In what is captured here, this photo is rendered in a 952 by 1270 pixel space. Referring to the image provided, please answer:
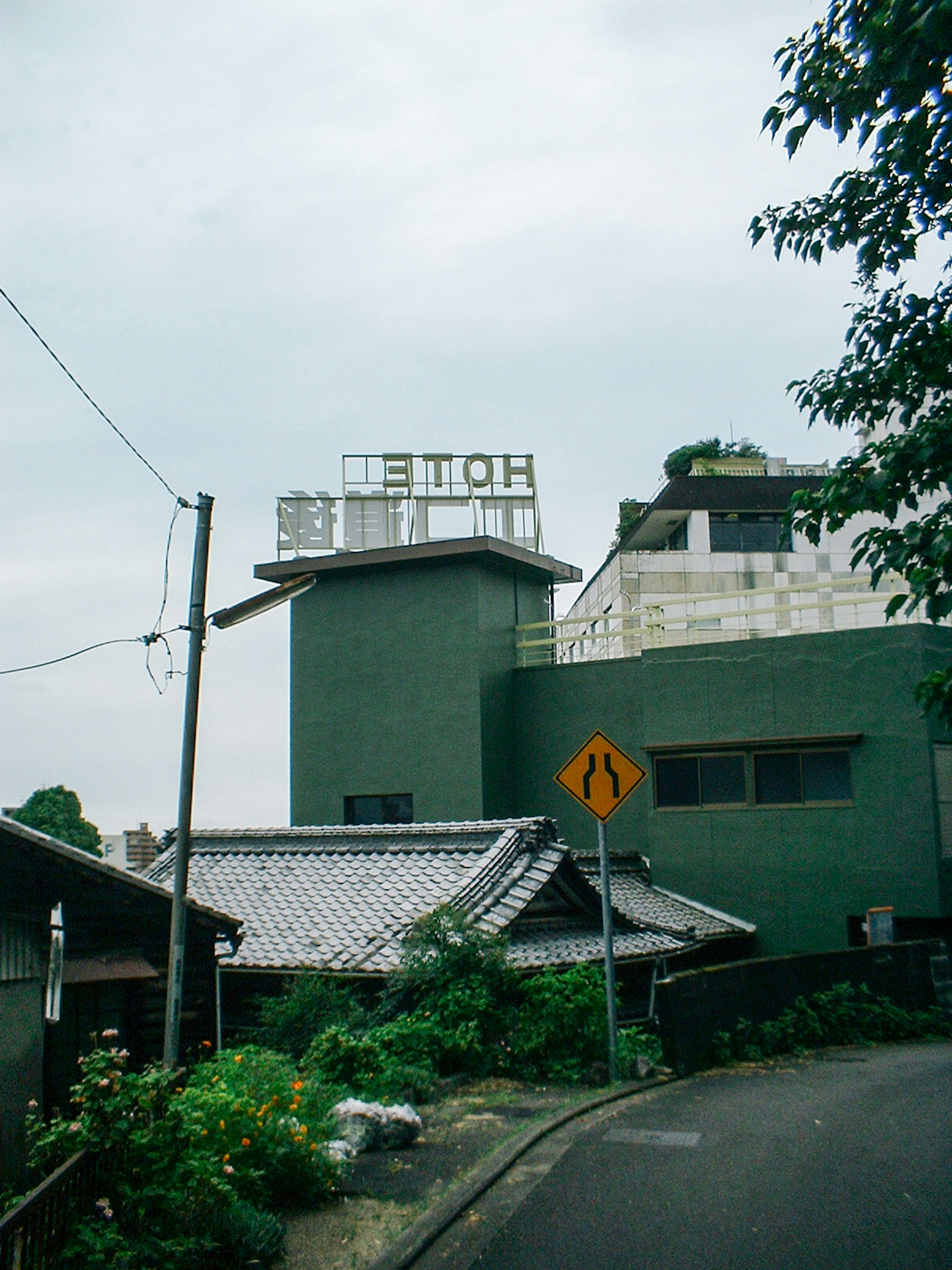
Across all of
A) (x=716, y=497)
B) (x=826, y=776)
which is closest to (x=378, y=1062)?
(x=826, y=776)

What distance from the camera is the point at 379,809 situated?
86.3 feet

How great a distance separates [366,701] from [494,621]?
3557mm

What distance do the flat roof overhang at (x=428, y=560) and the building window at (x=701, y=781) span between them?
20.3 feet

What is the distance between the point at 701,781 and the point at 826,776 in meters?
2.49

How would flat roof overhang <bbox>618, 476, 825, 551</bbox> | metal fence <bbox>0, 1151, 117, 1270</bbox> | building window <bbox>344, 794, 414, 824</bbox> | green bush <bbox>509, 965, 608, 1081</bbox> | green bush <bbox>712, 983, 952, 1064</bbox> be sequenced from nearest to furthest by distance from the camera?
1. metal fence <bbox>0, 1151, 117, 1270</bbox>
2. green bush <bbox>509, 965, 608, 1081</bbox>
3. green bush <bbox>712, 983, 952, 1064</bbox>
4. building window <bbox>344, 794, 414, 824</bbox>
5. flat roof overhang <bbox>618, 476, 825, 551</bbox>

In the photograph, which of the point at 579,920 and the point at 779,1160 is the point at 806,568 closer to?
the point at 579,920

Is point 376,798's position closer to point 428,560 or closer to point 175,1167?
point 428,560

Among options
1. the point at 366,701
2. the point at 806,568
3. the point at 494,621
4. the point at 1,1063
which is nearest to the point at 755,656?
the point at 494,621

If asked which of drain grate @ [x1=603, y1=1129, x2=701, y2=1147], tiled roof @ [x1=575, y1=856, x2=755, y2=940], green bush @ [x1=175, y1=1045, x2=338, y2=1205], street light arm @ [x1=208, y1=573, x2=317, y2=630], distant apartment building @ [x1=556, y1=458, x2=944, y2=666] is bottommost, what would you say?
drain grate @ [x1=603, y1=1129, x2=701, y2=1147]

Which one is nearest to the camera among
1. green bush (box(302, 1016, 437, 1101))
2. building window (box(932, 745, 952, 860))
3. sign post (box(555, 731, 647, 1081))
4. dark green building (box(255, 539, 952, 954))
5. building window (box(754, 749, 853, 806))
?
green bush (box(302, 1016, 437, 1101))

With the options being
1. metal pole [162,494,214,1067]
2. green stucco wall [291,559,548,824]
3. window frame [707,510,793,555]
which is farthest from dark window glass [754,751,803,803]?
window frame [707,510,793,555]

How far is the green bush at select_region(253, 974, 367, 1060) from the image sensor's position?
14.8 metres

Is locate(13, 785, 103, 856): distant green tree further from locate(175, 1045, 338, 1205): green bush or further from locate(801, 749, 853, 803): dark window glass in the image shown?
locate(175, 1045, 338, 1205): green bush

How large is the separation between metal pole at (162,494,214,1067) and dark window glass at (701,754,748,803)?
13360 millimetres
